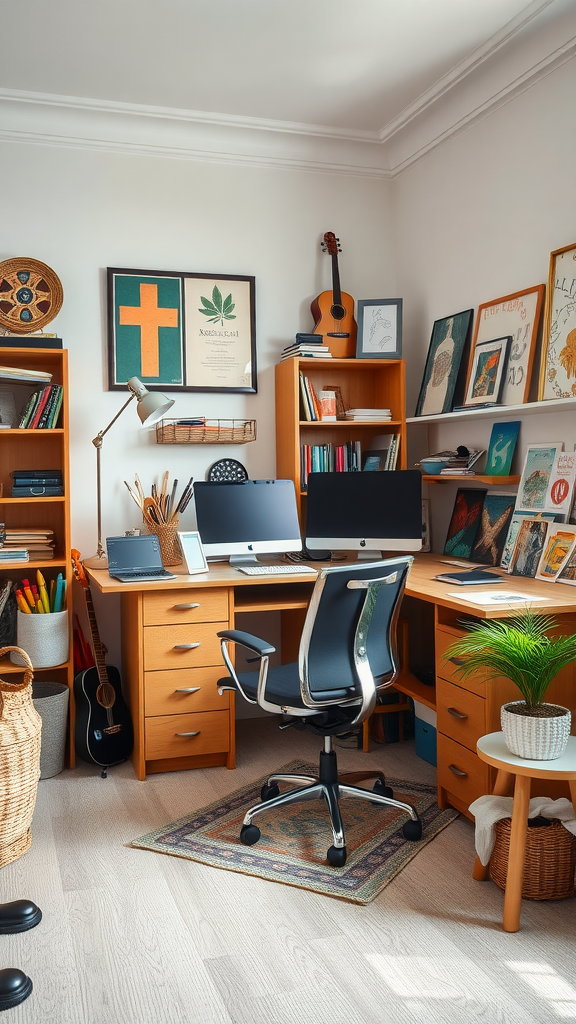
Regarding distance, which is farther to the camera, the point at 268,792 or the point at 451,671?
the point at 268,792

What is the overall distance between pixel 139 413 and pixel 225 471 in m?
0.68

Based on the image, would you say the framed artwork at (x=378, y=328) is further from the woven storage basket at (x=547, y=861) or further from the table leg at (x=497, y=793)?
the woven storage basket at (x=547, y=861)

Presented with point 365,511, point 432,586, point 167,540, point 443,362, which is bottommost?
point 432,586

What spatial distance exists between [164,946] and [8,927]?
41cm

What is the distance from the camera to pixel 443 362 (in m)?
3.82

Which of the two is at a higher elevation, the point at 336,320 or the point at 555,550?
the point at 336,320

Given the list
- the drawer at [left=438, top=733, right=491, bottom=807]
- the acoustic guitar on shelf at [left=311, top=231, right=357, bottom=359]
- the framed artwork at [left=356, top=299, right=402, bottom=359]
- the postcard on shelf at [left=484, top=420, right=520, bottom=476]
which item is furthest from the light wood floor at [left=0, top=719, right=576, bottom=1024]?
the acoustic guitar on shelf at [left=311, top=231, right=357, bottom=359]

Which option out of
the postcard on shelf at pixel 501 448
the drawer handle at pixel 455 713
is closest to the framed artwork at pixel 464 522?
the postcard on shelf at pixel 501 448

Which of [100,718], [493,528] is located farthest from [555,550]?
[100,718]

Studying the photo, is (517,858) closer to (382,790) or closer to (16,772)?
(382,790)

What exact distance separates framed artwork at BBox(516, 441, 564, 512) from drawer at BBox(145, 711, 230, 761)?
1463mm

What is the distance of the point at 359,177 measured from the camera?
422 centimetres

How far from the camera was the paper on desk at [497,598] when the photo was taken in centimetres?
259

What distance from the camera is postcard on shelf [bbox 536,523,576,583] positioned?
2.98 m
